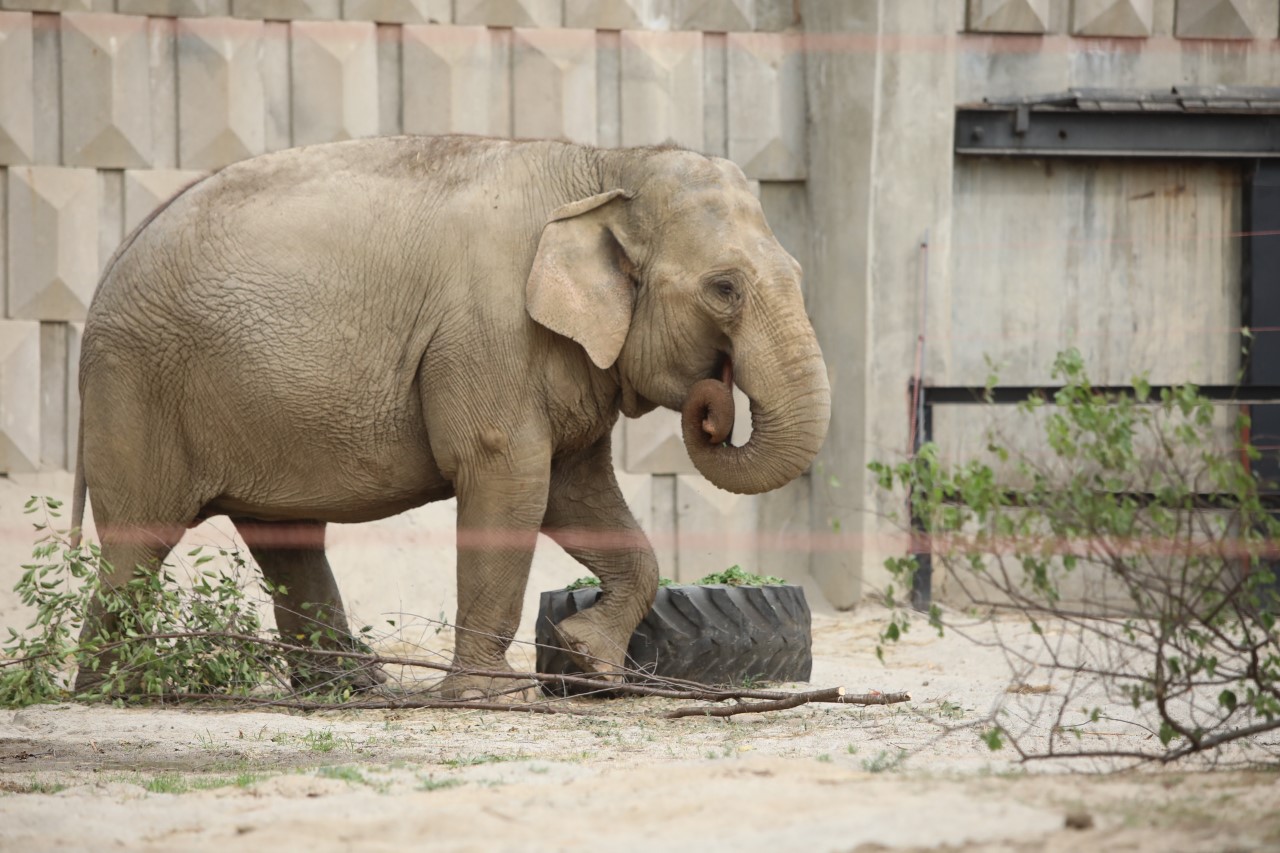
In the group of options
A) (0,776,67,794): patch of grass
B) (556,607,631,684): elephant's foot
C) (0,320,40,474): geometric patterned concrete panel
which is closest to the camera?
(0,776,67,794): patch of grass

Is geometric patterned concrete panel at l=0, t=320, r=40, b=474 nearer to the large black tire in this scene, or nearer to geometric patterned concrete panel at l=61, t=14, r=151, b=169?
geometric patterned concrete panel at l=61, t=14, r=151, b=169

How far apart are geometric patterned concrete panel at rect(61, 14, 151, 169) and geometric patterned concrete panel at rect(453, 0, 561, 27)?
2039mm

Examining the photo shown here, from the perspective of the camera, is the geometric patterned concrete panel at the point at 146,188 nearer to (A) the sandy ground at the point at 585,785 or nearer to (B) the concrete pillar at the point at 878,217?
(B) the concrete pillar at the point at 878,217

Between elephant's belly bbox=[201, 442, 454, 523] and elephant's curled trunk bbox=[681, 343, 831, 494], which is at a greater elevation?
elephant's curled trunk bbox=[681, 343, 831, 494]

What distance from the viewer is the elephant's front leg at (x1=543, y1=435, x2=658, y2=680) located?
7453 mm

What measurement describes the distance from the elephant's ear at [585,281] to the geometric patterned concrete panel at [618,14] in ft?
14.6

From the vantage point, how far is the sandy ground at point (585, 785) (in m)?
3.93

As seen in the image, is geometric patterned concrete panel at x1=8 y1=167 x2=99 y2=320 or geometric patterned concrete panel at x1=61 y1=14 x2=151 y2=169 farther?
geometric patterned concrete panel at x1=61 y1=14 x2=151 y2=169

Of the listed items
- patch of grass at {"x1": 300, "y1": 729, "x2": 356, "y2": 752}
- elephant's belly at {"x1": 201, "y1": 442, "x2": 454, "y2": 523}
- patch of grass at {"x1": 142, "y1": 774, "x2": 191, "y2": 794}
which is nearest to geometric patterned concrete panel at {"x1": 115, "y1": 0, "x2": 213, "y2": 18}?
elephant's belly at {"x1": 201, "y1": 442, "x2": 454, "y2": 523}

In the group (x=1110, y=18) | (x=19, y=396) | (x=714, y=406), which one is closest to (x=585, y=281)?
(x=714, y=406)

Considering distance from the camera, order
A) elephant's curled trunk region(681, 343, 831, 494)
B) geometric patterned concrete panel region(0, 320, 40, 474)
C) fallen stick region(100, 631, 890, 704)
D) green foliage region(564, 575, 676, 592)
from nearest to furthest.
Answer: fallen stick region(100, 631, 890, 704)
elephant's curled trunk region(681, 343, 831, 494)
green foliage region(564, 575, 676, 592)
geometric patterned concrete panel region(0, 320, 40, 474)

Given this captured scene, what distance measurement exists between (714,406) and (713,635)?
3.41ft

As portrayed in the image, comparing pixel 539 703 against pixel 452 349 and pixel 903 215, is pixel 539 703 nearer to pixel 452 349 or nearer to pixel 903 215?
pixel 452 349

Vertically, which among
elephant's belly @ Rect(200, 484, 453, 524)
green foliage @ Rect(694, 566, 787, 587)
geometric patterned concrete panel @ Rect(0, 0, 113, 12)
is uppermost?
geometric patterned concrete panel @ Rect(0, 0, 113, 12)
